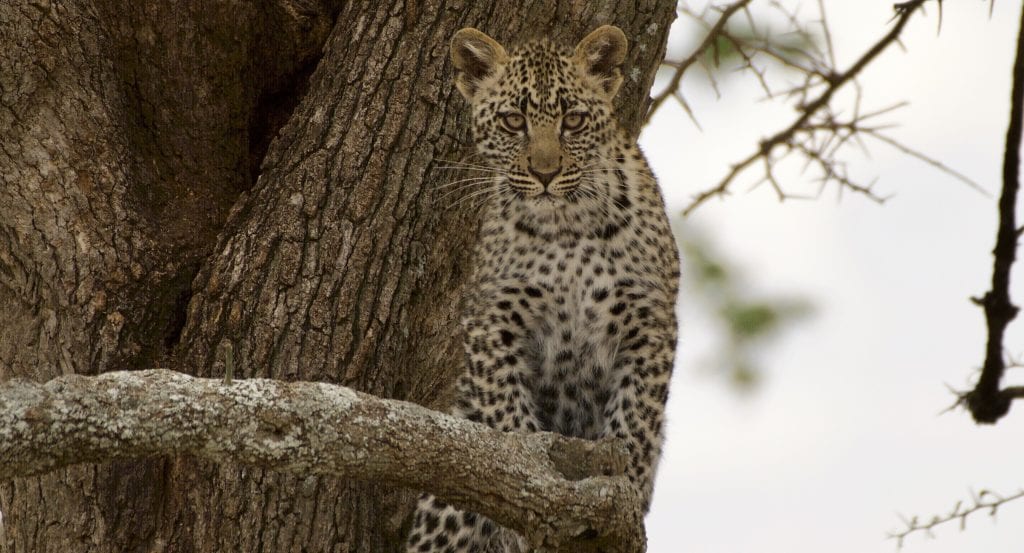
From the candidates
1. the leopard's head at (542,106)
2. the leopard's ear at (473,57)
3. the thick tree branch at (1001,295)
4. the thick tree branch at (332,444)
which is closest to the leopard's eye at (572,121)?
the leopard's head at (542,106)

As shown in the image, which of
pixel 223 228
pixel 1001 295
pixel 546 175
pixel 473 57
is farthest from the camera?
pixel 473 57

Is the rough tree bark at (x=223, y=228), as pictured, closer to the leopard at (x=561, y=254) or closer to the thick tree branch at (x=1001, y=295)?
the leopard at (x=561, y=254)

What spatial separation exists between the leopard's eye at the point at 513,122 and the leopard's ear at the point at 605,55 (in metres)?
0.35

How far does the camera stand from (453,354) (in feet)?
18.9

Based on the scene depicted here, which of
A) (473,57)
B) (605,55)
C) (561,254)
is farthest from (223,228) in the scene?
(605,55)

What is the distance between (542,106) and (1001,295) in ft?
9.87

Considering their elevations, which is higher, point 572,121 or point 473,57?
point 473,57

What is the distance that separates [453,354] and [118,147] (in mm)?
1542

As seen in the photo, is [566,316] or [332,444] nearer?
[332,444]

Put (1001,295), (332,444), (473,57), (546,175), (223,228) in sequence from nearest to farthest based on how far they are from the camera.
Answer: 1. (1001,295)
2. (332,444)
3. (223,228)
4. (546,175)
5. (473,57)

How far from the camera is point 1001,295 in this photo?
Result: 3.10 metres

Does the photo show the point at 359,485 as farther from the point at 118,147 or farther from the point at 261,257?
the point at 118,147

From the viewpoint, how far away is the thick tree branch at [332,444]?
3.62 meters

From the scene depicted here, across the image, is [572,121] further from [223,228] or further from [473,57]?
[223,228]
